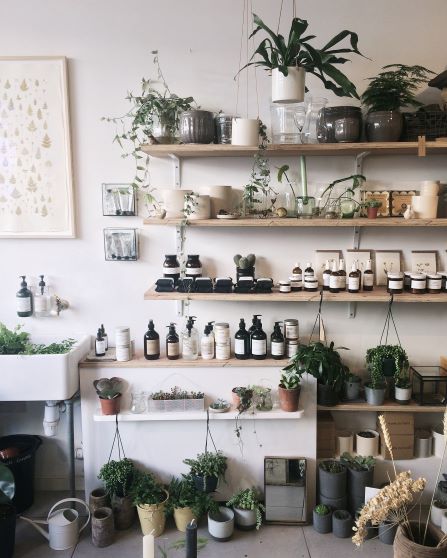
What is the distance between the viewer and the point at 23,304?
2928mm

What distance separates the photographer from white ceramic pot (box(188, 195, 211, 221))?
2.70m

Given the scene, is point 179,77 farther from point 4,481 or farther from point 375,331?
point 4,481

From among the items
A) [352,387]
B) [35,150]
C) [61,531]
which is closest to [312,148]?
[352,387]

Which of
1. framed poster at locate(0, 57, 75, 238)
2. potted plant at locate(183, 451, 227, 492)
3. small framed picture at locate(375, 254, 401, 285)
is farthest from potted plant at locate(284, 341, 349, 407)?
framed poster at locate(0, 57, 75, 238)

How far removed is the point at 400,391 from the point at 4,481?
79.5 inches

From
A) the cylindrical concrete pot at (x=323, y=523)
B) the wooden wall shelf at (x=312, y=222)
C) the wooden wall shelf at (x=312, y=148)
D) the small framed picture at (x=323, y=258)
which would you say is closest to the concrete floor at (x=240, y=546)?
the cylindrical concrete pot at (x=323, y=523)

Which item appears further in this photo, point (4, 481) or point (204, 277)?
point (204, 277)

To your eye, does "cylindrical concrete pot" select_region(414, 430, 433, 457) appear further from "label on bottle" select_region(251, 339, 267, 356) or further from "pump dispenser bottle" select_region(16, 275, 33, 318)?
"pump dispenser bottle" select_region(16, 275, 33, 318)

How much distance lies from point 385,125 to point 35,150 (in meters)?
1.84

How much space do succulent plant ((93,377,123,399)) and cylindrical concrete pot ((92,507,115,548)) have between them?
1.88 feet

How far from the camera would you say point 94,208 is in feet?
9.62

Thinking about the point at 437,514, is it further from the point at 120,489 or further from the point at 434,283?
the point at 120,489

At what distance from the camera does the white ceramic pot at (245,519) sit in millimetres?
2668

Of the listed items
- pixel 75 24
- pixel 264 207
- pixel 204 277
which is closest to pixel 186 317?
pixel 204 277
